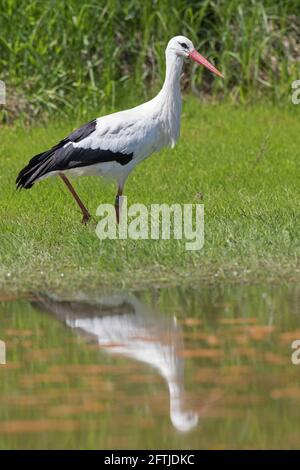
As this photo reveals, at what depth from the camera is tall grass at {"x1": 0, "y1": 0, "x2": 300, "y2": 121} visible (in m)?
13.7

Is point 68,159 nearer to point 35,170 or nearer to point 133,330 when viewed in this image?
point 35,170

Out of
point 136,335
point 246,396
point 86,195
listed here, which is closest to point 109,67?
point 86,195

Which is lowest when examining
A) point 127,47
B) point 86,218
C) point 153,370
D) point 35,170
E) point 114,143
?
point 153,370

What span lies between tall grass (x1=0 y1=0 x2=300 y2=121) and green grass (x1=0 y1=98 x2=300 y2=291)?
45 cm

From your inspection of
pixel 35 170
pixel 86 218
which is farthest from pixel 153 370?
pixel 35 170

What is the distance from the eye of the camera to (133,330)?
21.5 ft

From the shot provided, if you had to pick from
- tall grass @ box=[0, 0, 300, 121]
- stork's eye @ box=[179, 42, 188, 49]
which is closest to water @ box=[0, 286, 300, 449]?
stork's eye @ box=[179, 42, 188, 49]

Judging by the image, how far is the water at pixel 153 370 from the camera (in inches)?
198

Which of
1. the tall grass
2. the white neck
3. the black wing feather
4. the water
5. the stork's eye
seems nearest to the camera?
the water

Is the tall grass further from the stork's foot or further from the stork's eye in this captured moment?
the stork's foot

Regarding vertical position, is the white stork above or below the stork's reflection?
above

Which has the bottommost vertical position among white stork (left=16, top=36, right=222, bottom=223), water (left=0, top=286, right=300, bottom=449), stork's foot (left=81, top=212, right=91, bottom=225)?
water (left=0, top=286, right=300, bottom=449)

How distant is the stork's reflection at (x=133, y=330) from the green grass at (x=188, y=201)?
373 mm

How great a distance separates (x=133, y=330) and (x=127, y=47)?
809 centimetres
